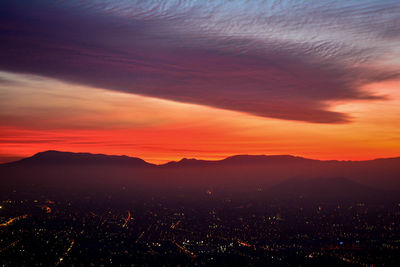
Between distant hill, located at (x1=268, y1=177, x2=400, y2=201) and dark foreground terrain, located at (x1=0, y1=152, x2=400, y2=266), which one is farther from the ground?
distant hill, located at (x1=268, y1=177, x2=400, y2=201)

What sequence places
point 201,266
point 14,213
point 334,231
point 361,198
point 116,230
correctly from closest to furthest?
point 201,266
point 116,230
point 334,231
point 14,213
point 361,198

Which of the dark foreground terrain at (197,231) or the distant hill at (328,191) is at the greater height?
the distant hill at (328,191)

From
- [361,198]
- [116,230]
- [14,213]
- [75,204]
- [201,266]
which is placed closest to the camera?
[201,266]

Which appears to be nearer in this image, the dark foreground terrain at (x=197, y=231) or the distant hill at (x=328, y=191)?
the dark foreground terrain at (x=197, y=231)

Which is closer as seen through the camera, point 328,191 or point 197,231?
point 197,231

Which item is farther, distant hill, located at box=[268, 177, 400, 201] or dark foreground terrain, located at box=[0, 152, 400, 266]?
distant hill, located at box=[268, 177, 400, 201]

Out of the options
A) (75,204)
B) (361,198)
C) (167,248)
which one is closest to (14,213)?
(75,204)

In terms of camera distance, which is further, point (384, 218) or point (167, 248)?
A: point (384, 218)

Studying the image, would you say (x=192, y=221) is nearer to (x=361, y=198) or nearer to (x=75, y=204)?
(x=75, y=204)

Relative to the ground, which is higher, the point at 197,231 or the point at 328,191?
the point at 328,191
